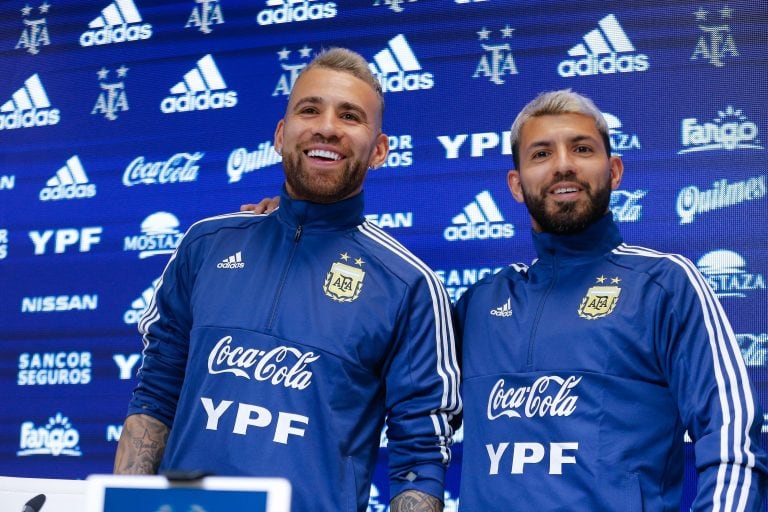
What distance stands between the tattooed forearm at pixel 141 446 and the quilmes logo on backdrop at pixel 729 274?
1.45 meters

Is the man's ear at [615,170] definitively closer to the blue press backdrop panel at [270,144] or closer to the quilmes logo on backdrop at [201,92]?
the blue press backdrop panel at [270,144]

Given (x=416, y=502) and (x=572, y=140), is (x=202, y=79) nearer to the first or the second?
(x=572, y=140)

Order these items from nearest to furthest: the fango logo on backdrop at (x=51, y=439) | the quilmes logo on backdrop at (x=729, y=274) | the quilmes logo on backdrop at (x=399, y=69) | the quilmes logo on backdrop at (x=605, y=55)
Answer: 1. the quilmes logo on backdrop at (x=729, y=274)
2. the quilmes logo on backdrop at (x=605, y=55)
3. the quilmes logo on backdrop at (x=399, y=69)
4. the fango logo on backdrop at (x=51, y=439)

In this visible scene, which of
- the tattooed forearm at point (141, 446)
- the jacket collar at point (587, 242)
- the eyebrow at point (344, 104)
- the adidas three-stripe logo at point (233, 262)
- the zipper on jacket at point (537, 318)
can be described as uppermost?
the eyebrow at point (344, 104)

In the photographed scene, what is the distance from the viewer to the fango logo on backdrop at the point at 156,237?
336 cm

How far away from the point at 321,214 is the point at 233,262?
0.68ft

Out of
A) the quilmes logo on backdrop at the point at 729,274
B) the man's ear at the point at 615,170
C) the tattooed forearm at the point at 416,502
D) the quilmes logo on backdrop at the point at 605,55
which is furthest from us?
the quilmes logo on backdrop at the point at 605,55

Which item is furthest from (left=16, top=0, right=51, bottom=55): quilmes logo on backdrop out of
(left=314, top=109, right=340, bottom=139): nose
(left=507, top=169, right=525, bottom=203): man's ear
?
(left=507, top=169, right=525, bottom=203): man's ear

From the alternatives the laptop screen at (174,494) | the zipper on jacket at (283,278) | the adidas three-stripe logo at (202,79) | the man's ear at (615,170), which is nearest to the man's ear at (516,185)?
the man's ear at (615,170)

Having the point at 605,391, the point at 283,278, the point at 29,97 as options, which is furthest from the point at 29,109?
the point at 605,391

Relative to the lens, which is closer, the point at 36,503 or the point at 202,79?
the point at 36,503

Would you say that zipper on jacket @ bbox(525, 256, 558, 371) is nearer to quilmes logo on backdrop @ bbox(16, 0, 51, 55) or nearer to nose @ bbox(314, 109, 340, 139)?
nose @ bbox(314, 109, 340, 139)

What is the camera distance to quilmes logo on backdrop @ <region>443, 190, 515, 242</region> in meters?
3.04

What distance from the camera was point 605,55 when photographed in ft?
9.92
